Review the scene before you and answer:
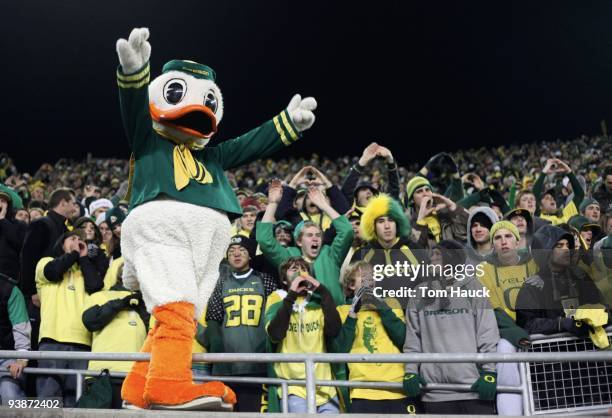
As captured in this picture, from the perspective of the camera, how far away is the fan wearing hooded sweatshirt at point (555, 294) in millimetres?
4086

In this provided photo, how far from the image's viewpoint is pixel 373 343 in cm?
434

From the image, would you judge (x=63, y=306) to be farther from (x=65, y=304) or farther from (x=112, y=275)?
(x=112, y=275)

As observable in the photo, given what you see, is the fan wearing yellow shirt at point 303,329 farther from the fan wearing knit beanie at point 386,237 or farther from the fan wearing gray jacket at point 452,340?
the fan wearing knit beanie at point 386,237

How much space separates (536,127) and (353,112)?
18.6 ft

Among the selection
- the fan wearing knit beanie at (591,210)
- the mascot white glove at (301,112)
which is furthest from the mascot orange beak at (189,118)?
the fan wearing knit beanie at (591,210)

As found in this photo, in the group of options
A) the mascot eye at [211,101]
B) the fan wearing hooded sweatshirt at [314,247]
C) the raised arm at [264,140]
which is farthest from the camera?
the fan wearing hooded sweatshirt at [314,247]

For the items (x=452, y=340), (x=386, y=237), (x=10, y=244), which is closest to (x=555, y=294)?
(x=452, y=340)

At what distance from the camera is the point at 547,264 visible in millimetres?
4656

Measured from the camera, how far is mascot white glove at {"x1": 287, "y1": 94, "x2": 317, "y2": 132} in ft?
12.3

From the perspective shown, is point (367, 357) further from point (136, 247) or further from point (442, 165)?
point (442, 165)

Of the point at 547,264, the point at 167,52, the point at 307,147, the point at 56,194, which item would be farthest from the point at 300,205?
the point at 307,147

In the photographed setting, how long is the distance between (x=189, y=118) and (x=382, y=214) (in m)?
2.11

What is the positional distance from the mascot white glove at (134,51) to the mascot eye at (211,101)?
39 centimetres

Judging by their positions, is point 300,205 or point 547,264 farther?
point 300,205
